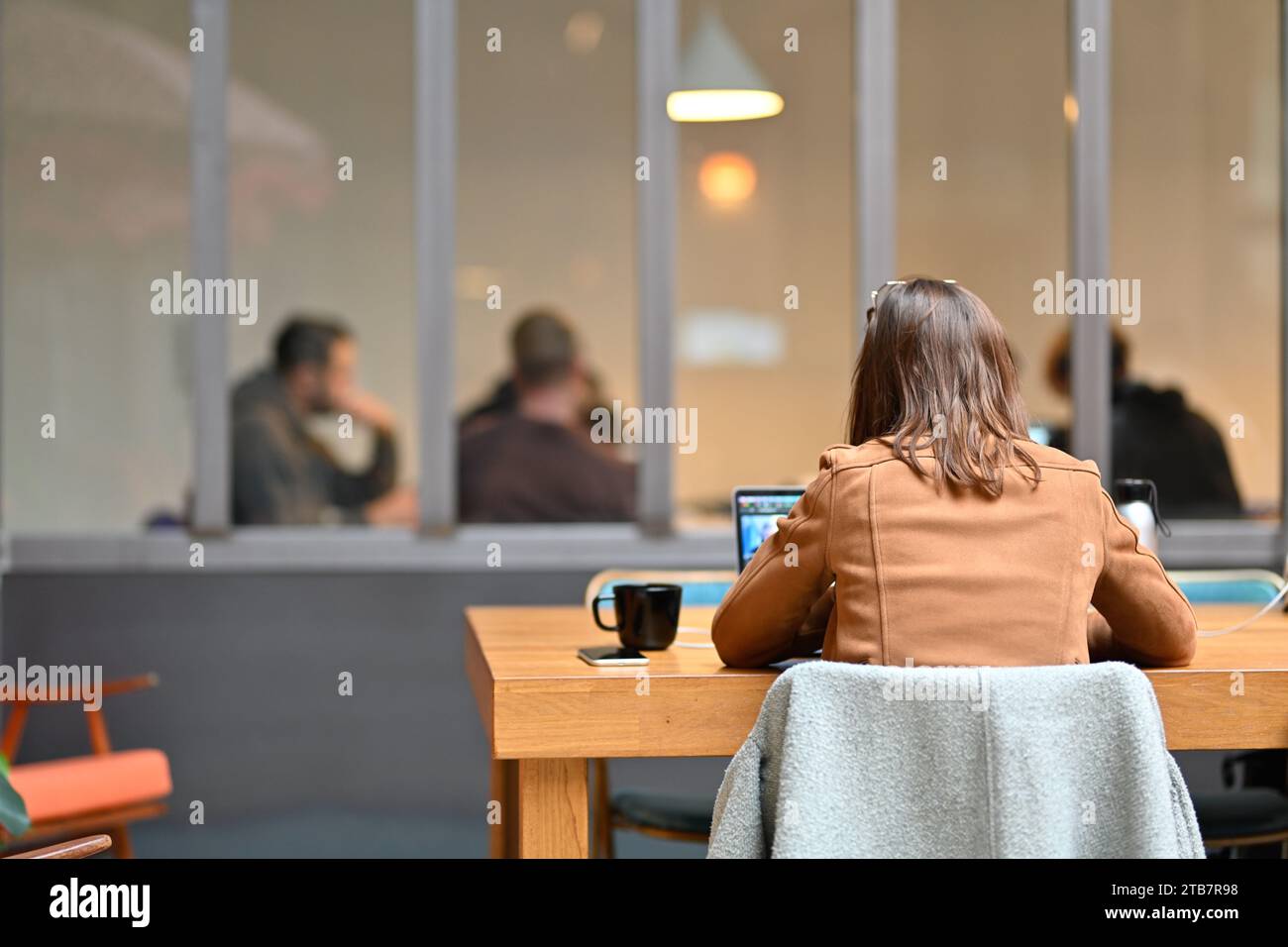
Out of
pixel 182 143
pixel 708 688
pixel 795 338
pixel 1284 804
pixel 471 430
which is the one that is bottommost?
pixel 1284 804

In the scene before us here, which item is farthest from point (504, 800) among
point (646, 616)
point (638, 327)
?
point (638, 327)

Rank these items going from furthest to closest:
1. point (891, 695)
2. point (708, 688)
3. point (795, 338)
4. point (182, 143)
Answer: point (795, 338)
point (182, 143)
point (708, 688)
point (891, 695)

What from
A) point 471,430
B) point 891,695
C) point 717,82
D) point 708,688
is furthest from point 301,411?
point 891,695

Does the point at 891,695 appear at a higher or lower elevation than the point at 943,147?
lower

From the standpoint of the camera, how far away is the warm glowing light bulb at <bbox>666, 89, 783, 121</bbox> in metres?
4.36

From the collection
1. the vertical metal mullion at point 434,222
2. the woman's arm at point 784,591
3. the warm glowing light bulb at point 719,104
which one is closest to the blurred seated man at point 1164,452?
the warm glowing light bulb at point 719,104

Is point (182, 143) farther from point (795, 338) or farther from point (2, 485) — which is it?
point (795, 338)

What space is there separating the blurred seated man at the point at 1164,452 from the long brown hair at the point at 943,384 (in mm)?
2761

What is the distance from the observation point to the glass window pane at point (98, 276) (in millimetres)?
4844

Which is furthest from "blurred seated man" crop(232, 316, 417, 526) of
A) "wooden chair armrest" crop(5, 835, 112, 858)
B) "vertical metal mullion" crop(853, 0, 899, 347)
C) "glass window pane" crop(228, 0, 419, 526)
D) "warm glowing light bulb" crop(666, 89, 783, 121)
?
"wooden chair armrest" crop(5, 835, 112, 858)

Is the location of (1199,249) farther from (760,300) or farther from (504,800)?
(504,800)

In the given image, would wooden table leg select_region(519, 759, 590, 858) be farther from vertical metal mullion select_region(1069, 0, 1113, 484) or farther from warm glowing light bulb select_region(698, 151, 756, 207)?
warm glowing light bulb select_region(698, 151, 756, 207)

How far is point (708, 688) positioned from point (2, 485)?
401 cm

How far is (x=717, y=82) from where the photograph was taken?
4.85 m
